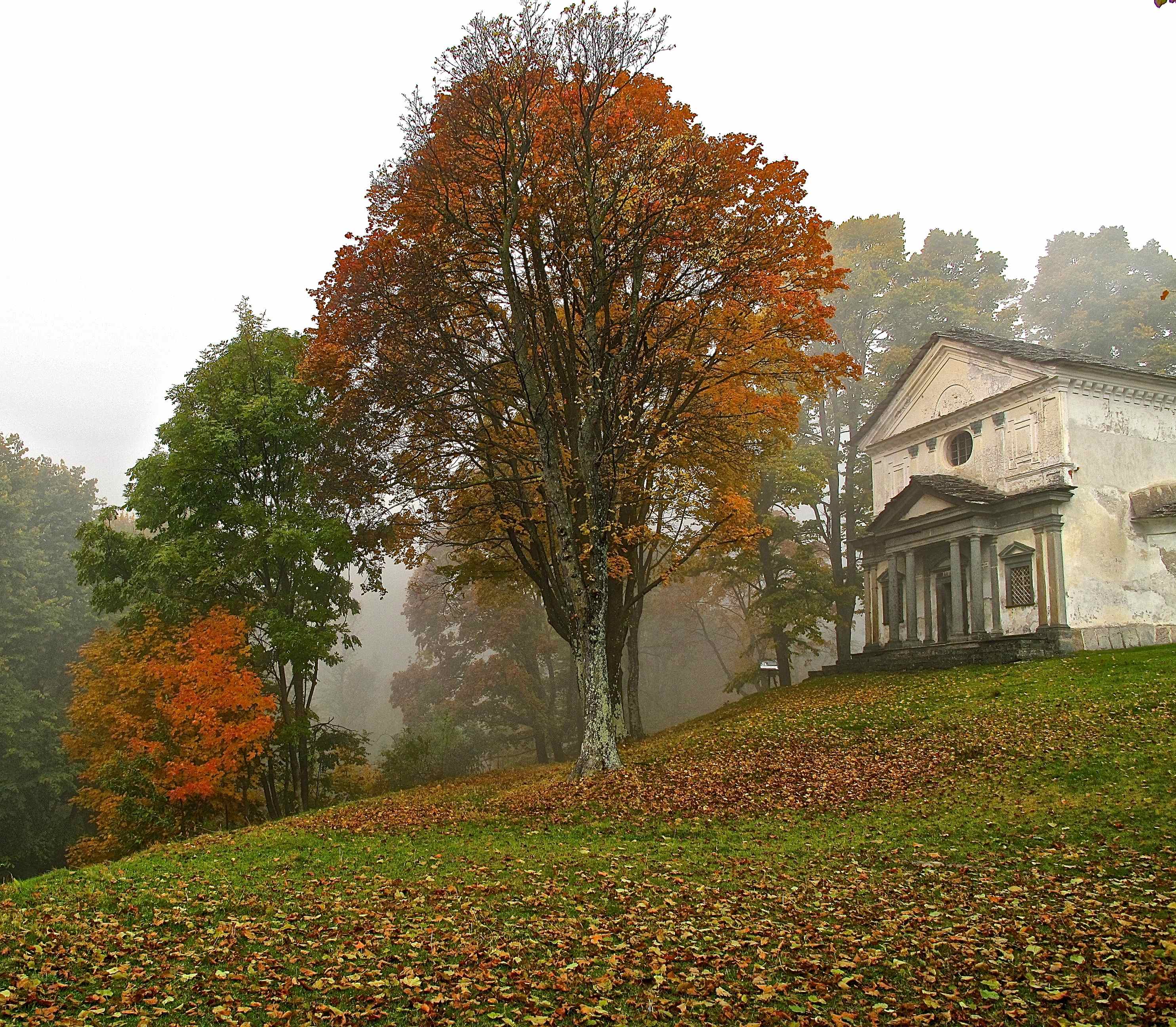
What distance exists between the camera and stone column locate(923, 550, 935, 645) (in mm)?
29047

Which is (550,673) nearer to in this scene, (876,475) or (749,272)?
(876,475)

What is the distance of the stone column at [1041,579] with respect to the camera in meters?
23.4

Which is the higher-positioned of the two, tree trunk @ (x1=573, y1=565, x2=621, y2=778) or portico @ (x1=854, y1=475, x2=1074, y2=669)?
portico @ (x1=854, y1=475, x2=1074, y2=669)

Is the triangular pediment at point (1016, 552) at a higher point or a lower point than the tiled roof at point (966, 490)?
lower

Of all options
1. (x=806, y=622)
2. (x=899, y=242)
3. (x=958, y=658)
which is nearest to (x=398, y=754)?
(x=806, y=622)

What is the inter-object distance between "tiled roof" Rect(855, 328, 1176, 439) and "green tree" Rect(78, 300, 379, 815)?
64.1 ft

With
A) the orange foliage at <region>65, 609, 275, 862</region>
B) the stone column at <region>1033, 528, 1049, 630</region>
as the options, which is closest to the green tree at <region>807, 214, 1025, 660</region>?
the stone column at <region>1033, 528, 1049, 630</region>

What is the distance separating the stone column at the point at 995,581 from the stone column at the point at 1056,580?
5.88 feet

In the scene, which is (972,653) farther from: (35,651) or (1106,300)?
(35,651)

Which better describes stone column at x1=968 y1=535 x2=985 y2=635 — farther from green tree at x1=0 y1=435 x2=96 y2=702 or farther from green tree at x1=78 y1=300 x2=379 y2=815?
green tree at x1=0 y1=435 x2=96 y2=702

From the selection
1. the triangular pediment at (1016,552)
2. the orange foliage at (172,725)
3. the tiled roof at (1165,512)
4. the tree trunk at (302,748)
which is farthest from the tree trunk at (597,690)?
the tiled roof at (1165,512)

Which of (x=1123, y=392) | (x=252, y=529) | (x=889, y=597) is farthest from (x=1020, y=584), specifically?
(x=252, y=529)

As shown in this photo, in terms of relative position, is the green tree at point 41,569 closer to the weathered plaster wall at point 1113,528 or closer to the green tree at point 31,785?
the green tree at point 31,785

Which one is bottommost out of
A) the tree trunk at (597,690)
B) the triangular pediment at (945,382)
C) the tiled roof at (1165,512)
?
the tree trunk at (597,690)
